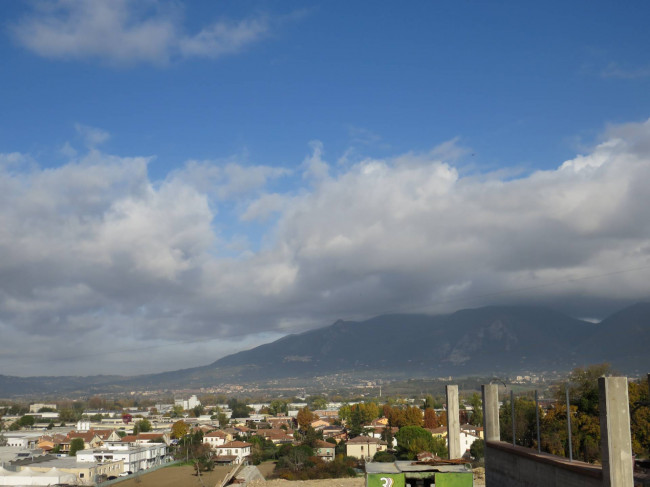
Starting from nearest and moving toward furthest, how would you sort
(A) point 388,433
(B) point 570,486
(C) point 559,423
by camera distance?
(B) point 570,486, (C) point 559,423, (A) point 388,433

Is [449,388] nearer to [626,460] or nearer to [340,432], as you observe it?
[626,460]

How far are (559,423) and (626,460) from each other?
74.7 ft

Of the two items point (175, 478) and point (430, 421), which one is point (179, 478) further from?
point (430, 421)

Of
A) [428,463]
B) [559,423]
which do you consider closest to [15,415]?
[559,423]

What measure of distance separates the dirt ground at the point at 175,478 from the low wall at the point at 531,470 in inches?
1447

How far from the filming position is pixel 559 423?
3209cm

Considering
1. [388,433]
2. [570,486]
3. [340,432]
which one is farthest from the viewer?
[340,432]

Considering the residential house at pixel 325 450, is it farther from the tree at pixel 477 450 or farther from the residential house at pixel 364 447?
the tree at pixel 477 450

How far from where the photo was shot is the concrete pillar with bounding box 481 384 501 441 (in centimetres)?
1927

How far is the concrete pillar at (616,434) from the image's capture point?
1092cm

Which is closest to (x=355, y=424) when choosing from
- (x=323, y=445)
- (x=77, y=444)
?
(x=323, y=445)

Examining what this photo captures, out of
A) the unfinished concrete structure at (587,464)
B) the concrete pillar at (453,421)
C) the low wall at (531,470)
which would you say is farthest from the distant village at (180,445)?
the unfinished concrete structure at (587,464)

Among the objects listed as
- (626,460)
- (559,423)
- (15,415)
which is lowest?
(15,415)

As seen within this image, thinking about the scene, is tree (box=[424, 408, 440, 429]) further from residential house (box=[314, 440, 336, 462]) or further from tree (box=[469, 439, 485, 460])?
tree (box=[469, 439, 485, 460])
